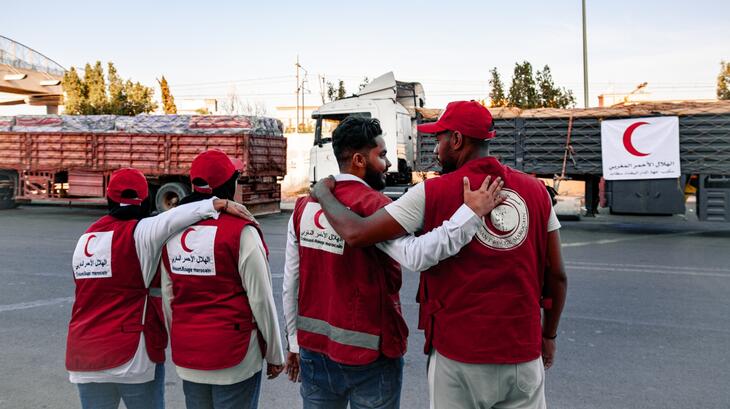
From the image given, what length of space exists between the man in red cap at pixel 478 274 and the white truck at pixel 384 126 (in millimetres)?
11997

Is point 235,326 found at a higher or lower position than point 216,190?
lower

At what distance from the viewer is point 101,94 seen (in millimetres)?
27562

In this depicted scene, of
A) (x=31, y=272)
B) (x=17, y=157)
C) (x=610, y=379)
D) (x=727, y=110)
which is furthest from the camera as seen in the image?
(x=17, y=157)

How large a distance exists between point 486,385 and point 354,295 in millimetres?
583

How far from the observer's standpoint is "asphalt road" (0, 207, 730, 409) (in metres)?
4.19

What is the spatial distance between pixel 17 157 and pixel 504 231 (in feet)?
61.4

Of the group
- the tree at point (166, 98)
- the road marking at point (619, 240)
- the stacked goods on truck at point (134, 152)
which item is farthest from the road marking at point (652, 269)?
the tree at point (166, 98)

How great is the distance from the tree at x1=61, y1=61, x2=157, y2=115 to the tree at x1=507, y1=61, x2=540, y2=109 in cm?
1669

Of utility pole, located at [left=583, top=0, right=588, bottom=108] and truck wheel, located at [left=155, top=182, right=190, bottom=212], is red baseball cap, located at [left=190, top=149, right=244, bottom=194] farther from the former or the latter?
utility pole, located at [left=583, top=0, right=588, bottom=108]

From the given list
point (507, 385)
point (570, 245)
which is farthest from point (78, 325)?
point (570, 245)

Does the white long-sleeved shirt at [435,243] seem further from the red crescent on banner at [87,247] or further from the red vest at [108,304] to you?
the red crescent on banner at [87,247]

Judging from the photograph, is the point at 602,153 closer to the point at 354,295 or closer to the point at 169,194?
the point at 169,194

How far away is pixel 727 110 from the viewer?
12336 millimetres

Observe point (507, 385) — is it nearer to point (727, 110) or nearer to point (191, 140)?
point (727, 110)
